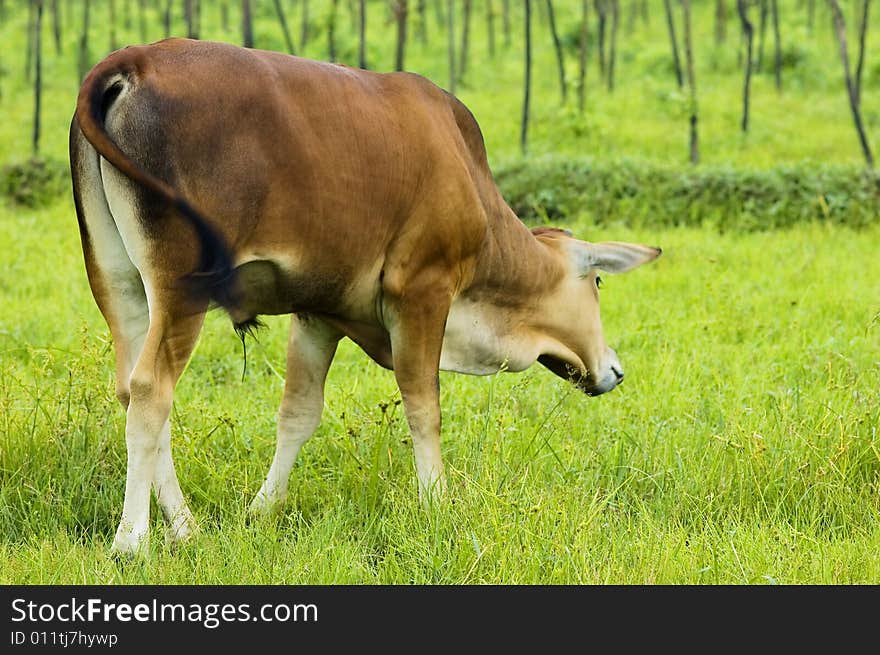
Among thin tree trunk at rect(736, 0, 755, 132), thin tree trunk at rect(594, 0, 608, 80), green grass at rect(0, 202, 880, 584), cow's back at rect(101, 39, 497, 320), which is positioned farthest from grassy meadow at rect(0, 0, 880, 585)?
thin tree trunk at rect(594, 0, 608, 80)

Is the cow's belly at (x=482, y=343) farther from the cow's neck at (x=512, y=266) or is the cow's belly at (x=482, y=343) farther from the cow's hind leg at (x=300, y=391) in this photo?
the cow's hind leg at (x=300, y=391)

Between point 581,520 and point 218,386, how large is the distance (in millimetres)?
2454

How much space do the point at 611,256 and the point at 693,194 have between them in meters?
5.33

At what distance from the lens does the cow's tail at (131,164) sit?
3.35 meters

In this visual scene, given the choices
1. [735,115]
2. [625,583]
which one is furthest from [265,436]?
[735,115]

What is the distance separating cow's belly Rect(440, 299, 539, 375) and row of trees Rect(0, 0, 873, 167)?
7013 millimetres

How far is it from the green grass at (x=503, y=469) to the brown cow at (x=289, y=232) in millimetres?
231

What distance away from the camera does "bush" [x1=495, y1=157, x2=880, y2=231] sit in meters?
9.66

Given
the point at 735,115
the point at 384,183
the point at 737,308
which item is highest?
the point at 384,183

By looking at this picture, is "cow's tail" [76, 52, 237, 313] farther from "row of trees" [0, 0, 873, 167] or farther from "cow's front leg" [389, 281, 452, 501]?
"row of trees" [0, 0, 873, 167]

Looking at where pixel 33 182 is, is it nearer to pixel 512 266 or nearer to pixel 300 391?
pixel 300 391

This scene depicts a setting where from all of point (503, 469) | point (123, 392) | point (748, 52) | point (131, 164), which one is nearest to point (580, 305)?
point (503, 469)

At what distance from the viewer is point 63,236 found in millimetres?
8969

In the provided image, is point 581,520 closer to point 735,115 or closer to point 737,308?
point 737,308
